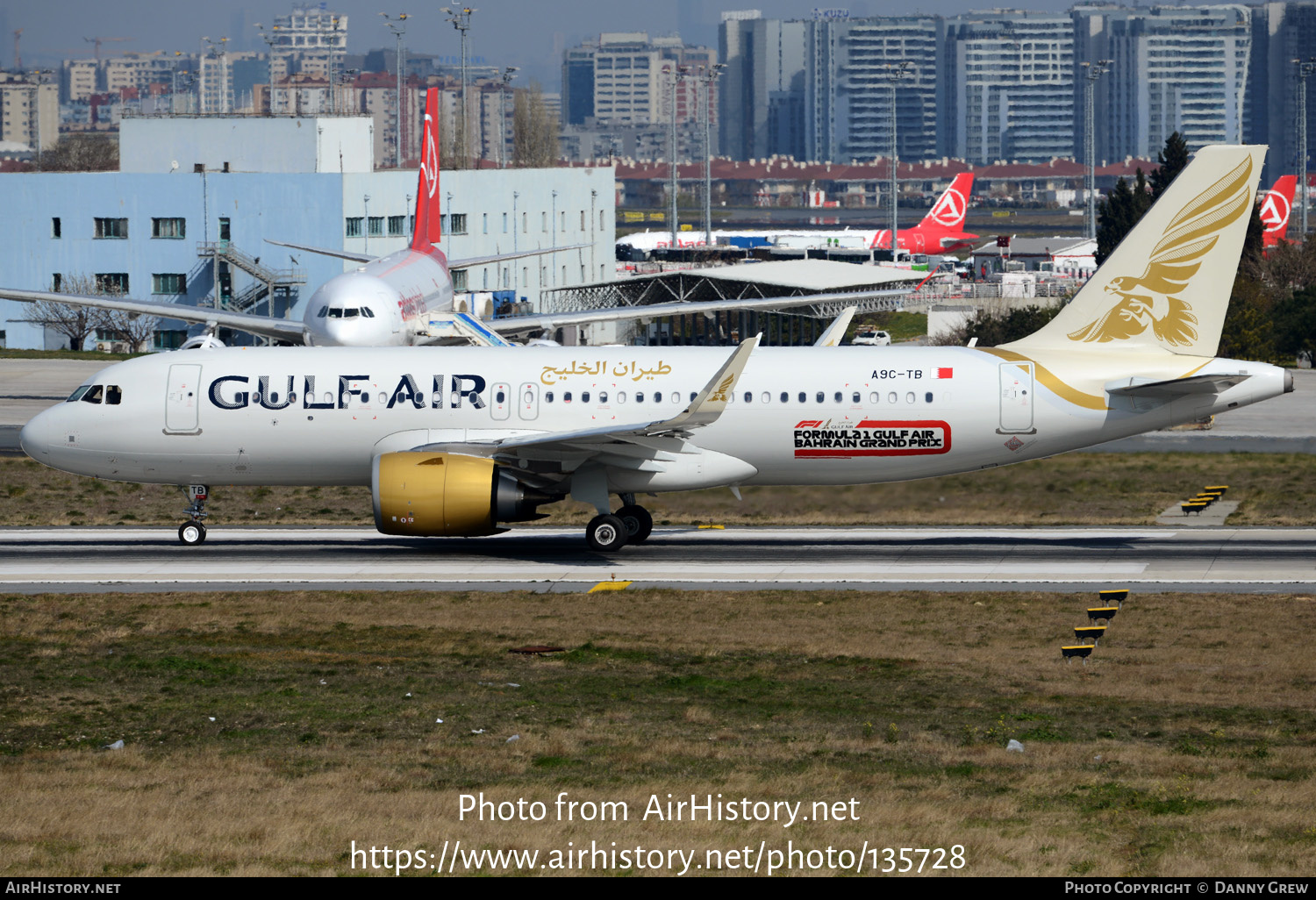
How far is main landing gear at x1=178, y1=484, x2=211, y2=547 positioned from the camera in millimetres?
38250

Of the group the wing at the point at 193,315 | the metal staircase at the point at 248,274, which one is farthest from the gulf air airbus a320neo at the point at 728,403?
the metal staircase at the point at 248,274

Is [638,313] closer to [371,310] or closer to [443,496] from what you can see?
[371,310]

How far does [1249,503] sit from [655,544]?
18.0 m

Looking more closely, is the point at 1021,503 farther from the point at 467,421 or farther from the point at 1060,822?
the point at 1060,822

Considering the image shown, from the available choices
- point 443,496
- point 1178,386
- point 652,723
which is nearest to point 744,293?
point 1178,386

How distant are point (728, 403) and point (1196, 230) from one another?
11522mm

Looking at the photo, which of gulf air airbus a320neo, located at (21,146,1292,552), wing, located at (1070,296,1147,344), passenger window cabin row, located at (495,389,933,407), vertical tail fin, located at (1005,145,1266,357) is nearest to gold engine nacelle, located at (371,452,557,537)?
gulf air airbus a320neo, located at (21,146,1292,552)

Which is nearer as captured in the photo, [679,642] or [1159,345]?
[679,642]

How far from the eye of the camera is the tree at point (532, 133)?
179125 mm

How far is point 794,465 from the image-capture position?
36.2 m

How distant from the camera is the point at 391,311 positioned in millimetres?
62625

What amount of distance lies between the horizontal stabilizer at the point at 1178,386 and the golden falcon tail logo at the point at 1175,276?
60.0 inches

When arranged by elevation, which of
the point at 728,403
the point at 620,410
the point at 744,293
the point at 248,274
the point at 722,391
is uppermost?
the point at 248,274
